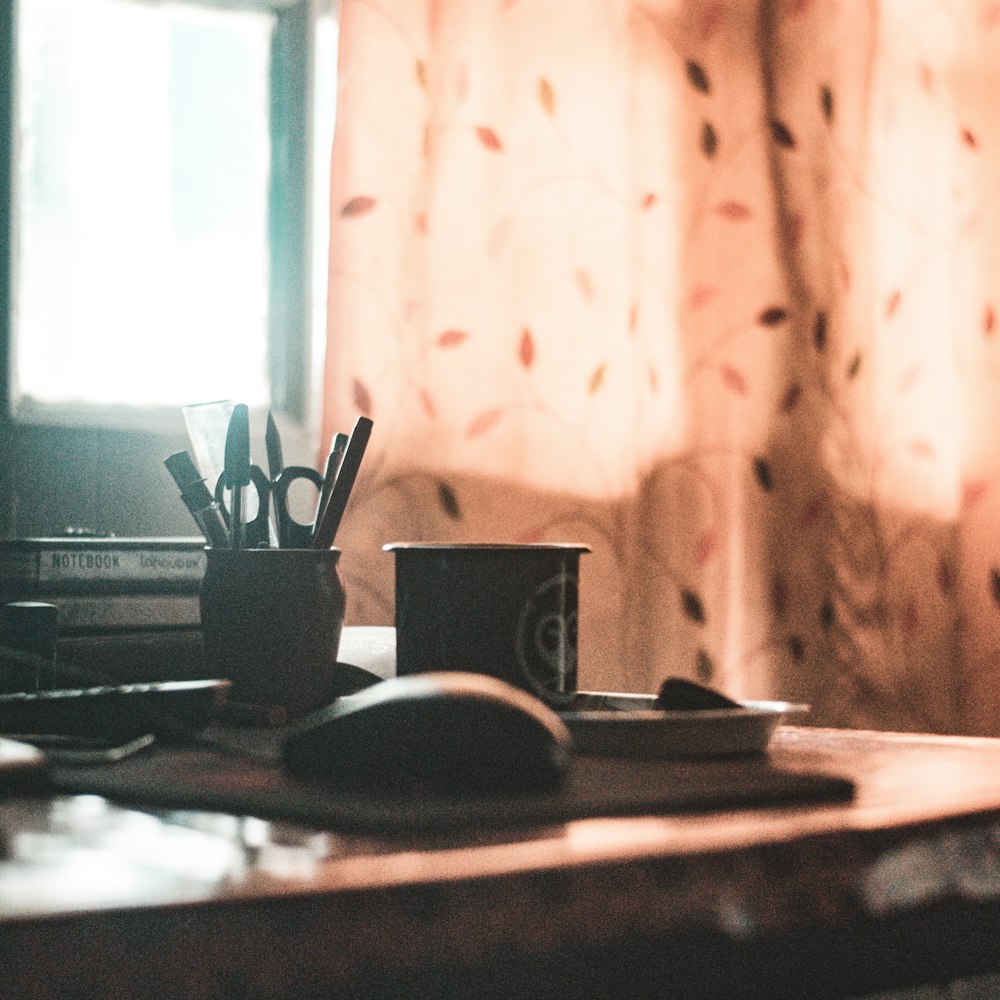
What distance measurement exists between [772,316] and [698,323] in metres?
0.12

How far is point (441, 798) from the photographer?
0.42 m

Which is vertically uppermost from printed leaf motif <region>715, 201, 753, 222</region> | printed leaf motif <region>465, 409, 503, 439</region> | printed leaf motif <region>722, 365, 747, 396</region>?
printed leaf motif <region>715, 201, 753, 222</region>

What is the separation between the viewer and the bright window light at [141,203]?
137cm

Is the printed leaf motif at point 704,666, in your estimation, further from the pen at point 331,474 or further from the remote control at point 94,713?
the remote control at point 94,713

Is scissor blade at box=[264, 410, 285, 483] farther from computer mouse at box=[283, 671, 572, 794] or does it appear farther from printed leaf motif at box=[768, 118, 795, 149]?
printed leaf motif at box=[768, 118, 795, 149]

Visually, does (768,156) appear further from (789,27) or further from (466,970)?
(466,970)

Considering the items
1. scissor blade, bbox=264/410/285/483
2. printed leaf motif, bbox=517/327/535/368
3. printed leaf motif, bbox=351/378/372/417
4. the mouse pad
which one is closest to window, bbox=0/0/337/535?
printed leaf motif, bbox=351/378/372/417

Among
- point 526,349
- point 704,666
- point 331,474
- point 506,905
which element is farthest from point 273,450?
point 704,666

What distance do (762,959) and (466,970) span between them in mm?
102

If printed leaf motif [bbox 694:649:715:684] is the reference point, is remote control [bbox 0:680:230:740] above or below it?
above

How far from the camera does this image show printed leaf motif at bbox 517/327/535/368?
1.42 metres

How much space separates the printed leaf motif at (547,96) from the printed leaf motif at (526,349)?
0.90ft

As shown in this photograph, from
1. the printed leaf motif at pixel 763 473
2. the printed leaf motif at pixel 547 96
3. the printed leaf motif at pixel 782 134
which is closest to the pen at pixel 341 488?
the printed leaf motif at pixel 547 96

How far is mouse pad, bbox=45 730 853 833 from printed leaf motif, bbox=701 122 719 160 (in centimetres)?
121
